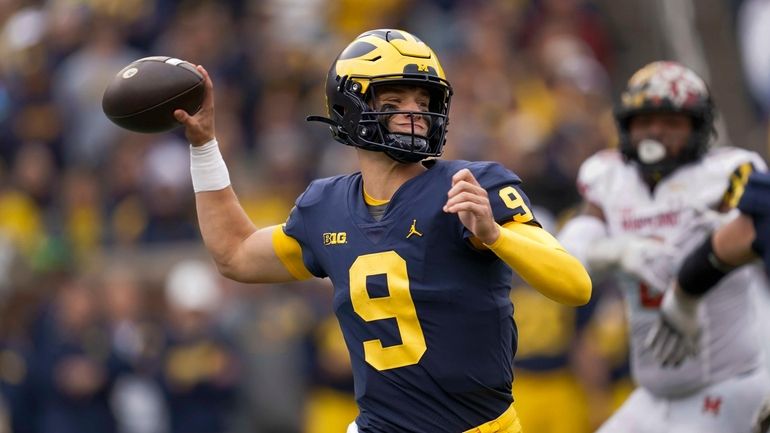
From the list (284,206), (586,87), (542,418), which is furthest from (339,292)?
(586,87)

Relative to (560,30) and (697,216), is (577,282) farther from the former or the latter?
(560,30)

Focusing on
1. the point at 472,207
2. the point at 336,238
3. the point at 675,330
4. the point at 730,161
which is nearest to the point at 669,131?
the point at 730,161

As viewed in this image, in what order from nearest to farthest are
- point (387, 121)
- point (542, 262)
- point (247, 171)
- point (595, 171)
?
point (542, 262) < point (387, 121) < point (595, 171) < point (247, 171)

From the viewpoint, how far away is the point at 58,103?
12672 mm

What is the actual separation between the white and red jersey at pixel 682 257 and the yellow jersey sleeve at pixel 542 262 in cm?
178

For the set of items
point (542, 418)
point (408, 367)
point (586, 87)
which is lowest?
point (542, 418)

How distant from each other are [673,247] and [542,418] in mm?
4014

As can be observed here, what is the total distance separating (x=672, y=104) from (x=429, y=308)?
2149 mm

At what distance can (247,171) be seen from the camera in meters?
12.1

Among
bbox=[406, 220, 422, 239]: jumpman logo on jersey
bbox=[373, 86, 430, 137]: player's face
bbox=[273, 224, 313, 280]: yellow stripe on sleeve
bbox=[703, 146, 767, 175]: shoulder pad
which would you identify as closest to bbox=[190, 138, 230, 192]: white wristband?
bbox=[273, 224, 313, 280]: yellow stripe on sleeve

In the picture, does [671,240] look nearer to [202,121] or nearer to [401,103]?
[401,103]

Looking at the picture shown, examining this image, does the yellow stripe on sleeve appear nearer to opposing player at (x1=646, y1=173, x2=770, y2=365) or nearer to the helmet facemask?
the helmet facemask

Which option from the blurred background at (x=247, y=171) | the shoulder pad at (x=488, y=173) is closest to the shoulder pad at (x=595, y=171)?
the shoulder pad at (x=488, y=173)

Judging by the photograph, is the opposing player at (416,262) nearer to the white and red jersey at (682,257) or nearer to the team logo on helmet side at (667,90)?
the white and red jersey at (682,257)
